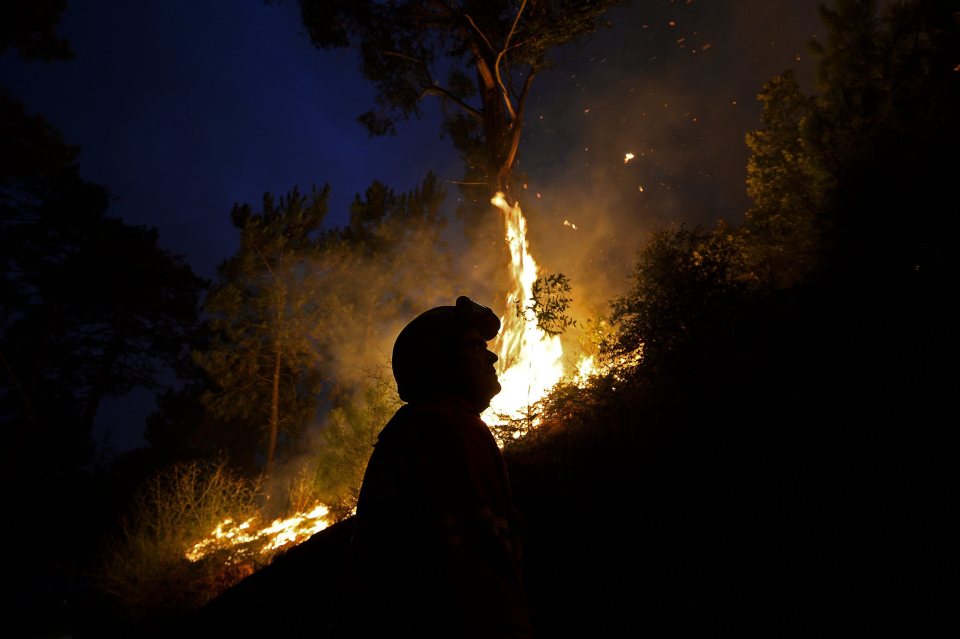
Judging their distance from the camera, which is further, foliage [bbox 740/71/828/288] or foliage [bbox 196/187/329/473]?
foliage [bbox 196/187/329/473]

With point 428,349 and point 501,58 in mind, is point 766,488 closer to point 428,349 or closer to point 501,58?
point 428,349

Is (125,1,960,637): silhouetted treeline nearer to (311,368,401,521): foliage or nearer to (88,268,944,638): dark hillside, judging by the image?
(88,268,944,638): dark hillside

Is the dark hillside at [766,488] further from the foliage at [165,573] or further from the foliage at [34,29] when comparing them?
the foliage at [34,29]

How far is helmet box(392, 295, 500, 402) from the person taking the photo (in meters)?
2.01

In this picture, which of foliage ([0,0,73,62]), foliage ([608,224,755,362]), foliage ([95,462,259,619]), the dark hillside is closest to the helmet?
the dark hillside

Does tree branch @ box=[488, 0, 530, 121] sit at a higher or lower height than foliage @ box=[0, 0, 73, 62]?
lower

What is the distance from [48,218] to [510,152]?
741 inches

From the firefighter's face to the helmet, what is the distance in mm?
52

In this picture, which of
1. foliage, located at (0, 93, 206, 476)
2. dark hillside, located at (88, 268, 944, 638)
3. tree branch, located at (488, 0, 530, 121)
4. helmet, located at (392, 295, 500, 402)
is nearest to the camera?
→ helmet, located at (392, 295, 500, 402)

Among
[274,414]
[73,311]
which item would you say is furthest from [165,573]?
[73,311]

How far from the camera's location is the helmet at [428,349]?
2.01 m

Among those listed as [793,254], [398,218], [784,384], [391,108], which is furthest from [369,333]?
[784,384]

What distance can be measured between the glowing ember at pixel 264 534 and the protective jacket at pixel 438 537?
29.8 feet

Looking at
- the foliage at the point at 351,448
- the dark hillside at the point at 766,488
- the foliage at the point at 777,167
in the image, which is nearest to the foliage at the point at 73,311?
the foliage at the point at 351,448
